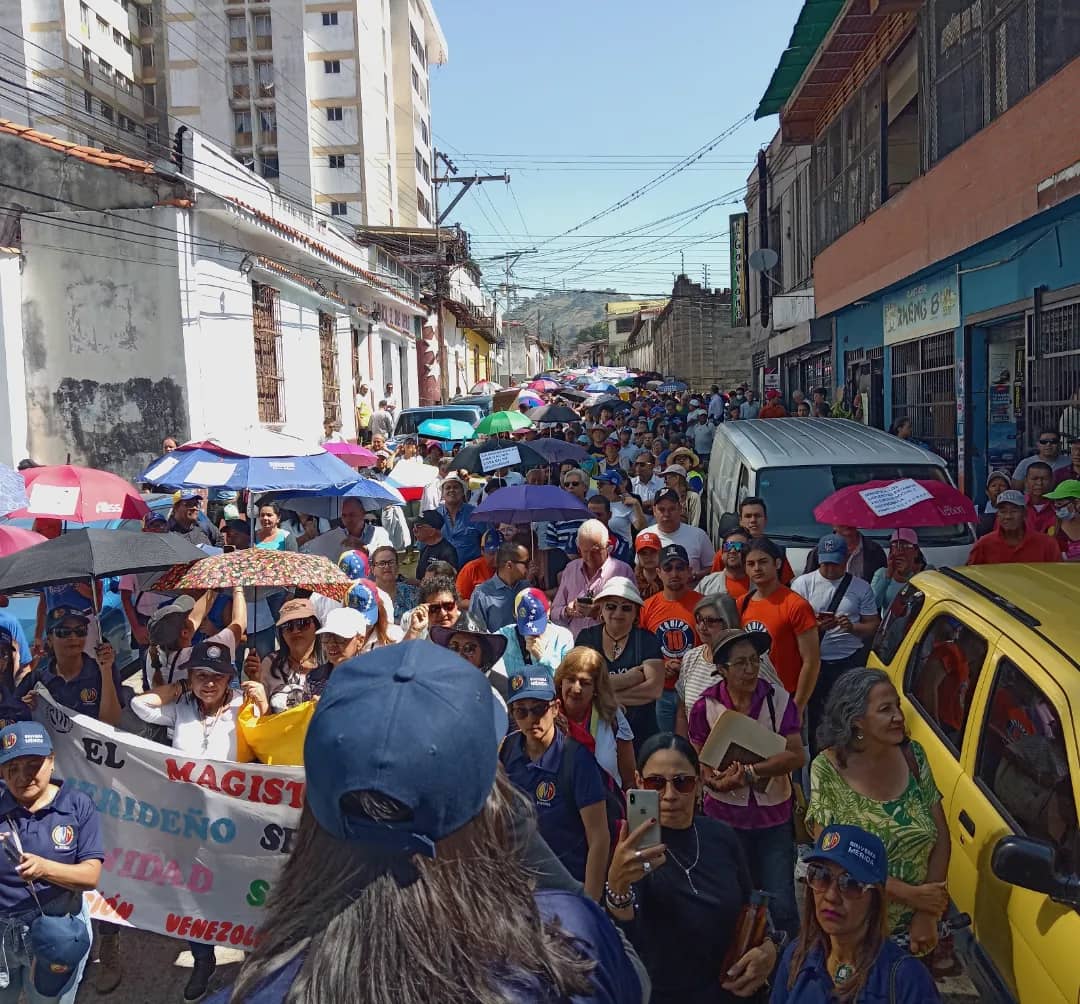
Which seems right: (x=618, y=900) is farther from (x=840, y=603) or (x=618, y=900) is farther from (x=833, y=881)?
(x=840, y=603)

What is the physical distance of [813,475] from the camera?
8.55m

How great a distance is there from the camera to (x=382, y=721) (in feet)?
4.93

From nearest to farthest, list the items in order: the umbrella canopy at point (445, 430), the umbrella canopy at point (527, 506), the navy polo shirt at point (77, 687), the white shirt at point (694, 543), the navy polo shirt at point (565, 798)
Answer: the navy polo shirt at point (565, 798), the navy polo shirt at point (77, 687), the white shirt at point (694, 543), the umbrella canopy at point (527, 506), the umbrella canopy at point (445, 430)

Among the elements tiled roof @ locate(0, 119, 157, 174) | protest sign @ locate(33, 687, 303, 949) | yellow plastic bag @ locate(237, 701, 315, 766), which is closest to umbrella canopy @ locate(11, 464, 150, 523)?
protest sign @ locate(33, 687, 303, 949)

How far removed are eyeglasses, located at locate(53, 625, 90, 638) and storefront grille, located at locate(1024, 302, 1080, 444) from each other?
32.1ft

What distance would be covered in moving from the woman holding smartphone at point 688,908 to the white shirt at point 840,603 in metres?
2.97

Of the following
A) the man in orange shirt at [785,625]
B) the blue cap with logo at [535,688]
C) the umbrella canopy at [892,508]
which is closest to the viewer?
the blue cap with logo at [535,688]

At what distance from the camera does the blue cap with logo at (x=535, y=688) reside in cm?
380

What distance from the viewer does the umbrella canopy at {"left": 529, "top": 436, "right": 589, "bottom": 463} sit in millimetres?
13290

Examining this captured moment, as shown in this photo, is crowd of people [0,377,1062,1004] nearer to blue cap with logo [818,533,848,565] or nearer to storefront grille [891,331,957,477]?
blue cap with logo [818,533,848,565]

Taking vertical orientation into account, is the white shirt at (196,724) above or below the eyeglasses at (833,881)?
below

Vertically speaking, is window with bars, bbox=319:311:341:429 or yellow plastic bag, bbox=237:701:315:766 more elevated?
window with bars, bbox=319:311:341:429

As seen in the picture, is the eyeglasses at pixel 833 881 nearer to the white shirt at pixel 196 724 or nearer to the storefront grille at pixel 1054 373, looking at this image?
the white shirt at pixel 196 724

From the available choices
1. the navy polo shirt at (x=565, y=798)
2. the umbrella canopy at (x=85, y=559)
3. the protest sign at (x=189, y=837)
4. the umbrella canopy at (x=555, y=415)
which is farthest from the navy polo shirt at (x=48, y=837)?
the umbrella canopy at (x=555, y=415)
